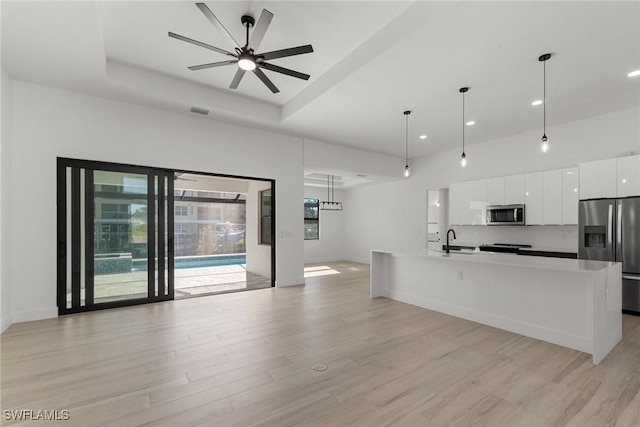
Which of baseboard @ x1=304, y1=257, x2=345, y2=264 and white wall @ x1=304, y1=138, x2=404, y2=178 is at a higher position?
white wall @ x1=304, y1=138, x2=404, y2=178

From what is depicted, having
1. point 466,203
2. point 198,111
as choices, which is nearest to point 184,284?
point 198,111

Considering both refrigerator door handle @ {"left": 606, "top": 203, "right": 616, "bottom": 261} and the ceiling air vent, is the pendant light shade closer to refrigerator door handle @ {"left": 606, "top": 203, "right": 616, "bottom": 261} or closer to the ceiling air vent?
refrigerator door handle @ {"left": 606, "top": 203, "right": 616, "bottom": 261}

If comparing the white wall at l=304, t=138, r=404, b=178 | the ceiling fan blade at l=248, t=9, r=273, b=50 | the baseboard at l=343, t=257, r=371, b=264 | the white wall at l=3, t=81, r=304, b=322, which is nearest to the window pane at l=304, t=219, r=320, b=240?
the baseboard at l=343, t=257, r=371, b=264

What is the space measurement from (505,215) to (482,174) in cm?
117

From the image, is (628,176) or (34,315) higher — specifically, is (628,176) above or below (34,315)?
above

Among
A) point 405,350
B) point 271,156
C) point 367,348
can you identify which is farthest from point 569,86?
point 271,156

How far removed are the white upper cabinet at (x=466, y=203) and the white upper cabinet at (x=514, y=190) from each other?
0.74m

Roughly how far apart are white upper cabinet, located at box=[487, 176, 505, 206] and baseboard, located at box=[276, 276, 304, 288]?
14.4 feet

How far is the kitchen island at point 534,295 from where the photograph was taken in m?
2.94

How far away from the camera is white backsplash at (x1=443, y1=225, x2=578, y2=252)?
546cm

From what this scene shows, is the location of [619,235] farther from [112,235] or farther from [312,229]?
[312,229]

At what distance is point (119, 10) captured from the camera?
291cm

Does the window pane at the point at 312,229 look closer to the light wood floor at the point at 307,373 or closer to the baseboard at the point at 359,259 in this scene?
the baseboard at the point at 359,259

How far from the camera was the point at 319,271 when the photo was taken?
820 centimetres
